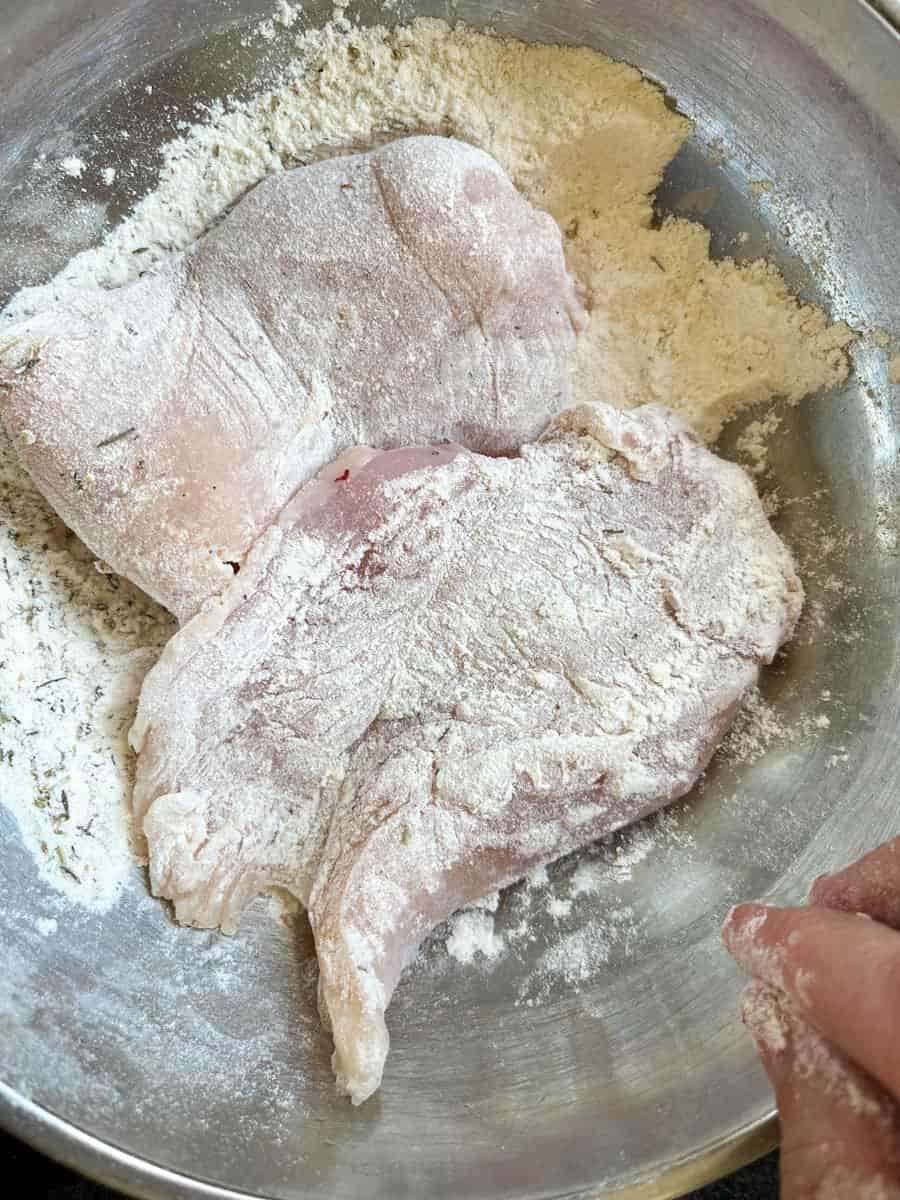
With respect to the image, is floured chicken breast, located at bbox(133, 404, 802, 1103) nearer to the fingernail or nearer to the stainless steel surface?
the stainless steel surface

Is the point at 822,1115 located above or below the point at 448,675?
above

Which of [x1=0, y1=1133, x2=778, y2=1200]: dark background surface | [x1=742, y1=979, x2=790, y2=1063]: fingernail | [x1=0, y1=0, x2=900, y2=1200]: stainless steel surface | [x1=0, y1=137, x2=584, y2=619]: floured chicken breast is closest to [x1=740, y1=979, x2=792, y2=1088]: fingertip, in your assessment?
[x1=742, y1=979, x2=790, y2=1063]: fingernail

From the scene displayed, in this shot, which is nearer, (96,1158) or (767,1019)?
(767,1019)

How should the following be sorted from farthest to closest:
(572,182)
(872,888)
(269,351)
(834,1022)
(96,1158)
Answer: (572,182) < (269,351) < (96,1158) < (872,888) < (834,1022)

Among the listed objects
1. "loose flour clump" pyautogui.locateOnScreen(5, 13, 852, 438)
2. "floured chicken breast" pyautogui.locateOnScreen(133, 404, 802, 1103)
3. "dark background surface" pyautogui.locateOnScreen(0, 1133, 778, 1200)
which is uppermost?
"loose flour clump" pyautogui.locateOnScreen(5, 13, 852, 438)

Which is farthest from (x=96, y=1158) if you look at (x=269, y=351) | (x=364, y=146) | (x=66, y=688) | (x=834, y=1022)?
(x=364, y=146)

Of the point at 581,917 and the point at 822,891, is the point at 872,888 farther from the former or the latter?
the point at 581,917

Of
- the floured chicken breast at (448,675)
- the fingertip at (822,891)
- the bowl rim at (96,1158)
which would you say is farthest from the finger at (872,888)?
the bowl rim at (96,1158)
